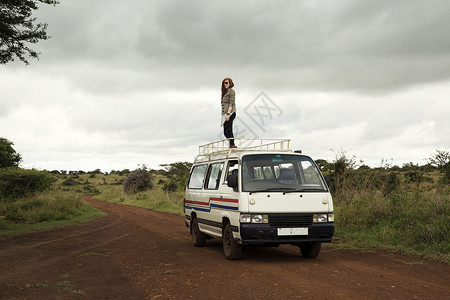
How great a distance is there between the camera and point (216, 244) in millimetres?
11664

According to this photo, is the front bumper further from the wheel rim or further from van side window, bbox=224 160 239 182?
van side window, bbox=224 160 239 182

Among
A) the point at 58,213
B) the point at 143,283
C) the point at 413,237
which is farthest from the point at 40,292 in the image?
the point at 58,213

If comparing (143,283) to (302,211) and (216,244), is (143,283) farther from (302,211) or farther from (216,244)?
(216,244)

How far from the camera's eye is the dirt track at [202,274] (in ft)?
19.8

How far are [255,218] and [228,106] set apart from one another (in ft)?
14.5

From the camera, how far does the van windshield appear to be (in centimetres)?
845

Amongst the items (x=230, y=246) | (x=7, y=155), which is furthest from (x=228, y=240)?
(x=7, y=155)

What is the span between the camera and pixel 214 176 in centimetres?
1026

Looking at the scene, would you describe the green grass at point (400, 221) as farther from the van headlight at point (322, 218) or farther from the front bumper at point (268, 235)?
the front bumper at point (268, 235)

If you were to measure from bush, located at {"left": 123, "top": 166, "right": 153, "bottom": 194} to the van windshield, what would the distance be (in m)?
32.1

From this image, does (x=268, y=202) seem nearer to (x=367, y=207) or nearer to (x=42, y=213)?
(x=367, y=207)

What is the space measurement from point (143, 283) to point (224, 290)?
4.65ft

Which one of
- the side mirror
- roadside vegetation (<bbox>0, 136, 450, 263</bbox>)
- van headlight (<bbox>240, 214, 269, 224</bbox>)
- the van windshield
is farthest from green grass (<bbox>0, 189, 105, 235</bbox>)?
van headlight (<bbox>240, 214, 269, 224</bbox>)

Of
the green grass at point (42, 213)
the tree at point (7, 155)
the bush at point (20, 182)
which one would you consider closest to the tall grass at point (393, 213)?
the green grass at point (42, 213)
